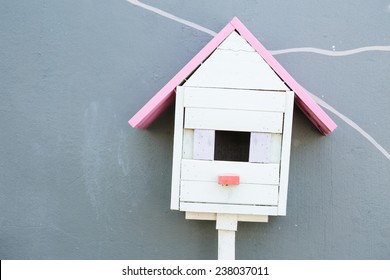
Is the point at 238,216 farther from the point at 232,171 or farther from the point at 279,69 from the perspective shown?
the point at 279,69

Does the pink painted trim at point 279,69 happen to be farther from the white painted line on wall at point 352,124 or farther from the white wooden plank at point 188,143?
the white wooden plank at point 188,143

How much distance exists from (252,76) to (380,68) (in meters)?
0.68

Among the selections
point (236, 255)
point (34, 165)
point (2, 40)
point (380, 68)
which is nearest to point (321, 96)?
point (380, 68)

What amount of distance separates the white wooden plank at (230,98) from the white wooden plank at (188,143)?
0.34 feet

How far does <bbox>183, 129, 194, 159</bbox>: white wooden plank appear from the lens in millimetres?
1649

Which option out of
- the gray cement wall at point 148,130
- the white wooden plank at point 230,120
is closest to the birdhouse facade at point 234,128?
the white wooden plank at point 230,120

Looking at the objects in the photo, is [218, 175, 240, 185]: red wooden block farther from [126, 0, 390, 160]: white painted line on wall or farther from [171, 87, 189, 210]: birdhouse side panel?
[126, 0, 390, 160]: white painted line on wall

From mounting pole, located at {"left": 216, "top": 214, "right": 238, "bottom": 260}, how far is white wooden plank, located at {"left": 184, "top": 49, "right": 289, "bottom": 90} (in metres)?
0.51

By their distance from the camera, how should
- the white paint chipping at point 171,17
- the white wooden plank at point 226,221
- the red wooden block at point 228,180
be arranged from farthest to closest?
the white paint chipping at point 171,17, the white wooden plank at point 226,221, the red wooden block at point 228,180

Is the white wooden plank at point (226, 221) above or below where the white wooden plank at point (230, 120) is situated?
below

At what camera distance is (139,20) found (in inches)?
76.2

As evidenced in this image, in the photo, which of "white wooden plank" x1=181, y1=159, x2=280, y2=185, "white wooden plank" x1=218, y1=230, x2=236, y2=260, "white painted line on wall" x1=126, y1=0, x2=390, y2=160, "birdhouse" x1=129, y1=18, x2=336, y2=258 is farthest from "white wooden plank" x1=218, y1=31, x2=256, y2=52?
"white wooden plank" x1=218, y1=230, x2=236, y2=260

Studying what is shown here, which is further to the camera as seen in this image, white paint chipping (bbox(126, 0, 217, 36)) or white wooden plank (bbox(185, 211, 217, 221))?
white paint chipping (bbox(126, 0, 217, 36))

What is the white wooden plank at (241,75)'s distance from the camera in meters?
1.63
